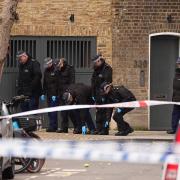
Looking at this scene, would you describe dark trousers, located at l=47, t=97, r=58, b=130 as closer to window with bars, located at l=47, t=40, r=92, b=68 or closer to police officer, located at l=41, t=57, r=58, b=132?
police officer, located at l=41, t=57, r=58, b=132

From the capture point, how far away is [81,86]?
17.6 meters

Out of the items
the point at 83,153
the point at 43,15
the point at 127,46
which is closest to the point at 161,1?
the point at 127,46

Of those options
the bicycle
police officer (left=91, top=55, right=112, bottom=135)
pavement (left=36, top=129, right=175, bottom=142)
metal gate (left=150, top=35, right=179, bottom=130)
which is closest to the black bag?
the bicycle

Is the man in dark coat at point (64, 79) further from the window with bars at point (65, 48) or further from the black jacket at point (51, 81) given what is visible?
the window with bars at point (65, 48)

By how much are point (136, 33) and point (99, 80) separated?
2511 mm

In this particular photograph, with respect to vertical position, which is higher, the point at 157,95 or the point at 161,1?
the point at 161,1

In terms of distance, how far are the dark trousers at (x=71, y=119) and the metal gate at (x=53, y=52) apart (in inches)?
77.4

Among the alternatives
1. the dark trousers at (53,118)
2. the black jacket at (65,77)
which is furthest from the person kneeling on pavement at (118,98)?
the dark trousers at (53,118)

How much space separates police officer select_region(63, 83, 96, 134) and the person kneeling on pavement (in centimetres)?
45

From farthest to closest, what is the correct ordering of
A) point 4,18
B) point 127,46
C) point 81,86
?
point 127,46 → point 81,86 → point 4,18

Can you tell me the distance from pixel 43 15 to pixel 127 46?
262 cm

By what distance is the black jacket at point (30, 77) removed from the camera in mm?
18391

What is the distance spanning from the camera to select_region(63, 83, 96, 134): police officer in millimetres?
17211

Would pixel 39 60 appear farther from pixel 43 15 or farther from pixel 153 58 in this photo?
pixel 153 58
